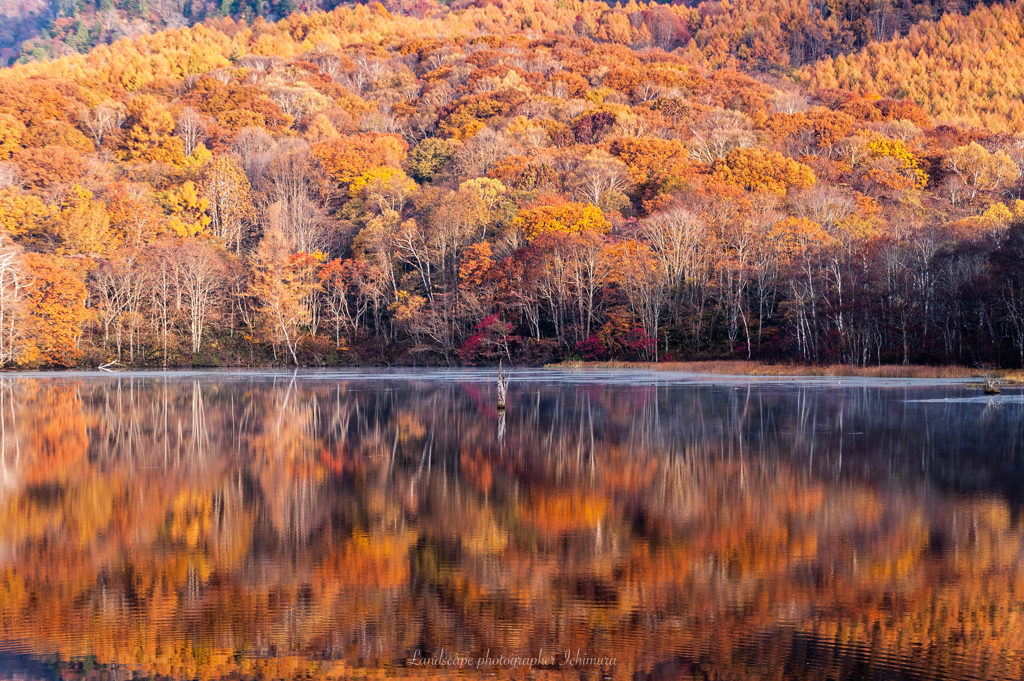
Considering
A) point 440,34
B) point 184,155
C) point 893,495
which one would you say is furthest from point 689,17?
point 893,495

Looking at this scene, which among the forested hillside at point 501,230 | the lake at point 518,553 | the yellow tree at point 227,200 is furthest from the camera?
the yellow tree at point 227,200

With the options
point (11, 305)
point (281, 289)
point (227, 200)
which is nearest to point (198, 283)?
point (281, 289)

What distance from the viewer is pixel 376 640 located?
25.4 feet

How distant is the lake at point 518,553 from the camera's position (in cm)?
746

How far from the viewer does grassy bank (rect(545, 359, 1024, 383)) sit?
143 feet

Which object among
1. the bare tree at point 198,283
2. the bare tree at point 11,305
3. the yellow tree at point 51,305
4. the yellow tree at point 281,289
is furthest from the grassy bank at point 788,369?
the bare tree at point 11,305

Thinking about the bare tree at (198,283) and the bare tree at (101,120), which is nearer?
the bare tree at (198,283)

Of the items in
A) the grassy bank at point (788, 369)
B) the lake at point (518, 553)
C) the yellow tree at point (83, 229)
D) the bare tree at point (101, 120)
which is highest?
the bare tree at point (101, 120)

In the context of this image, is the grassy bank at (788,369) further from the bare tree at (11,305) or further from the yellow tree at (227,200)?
the bare tree at (11,305)

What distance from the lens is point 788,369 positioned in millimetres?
50000

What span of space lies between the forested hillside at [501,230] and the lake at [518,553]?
31.9m

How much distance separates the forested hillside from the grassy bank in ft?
6.16

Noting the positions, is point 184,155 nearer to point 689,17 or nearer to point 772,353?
point 772,353

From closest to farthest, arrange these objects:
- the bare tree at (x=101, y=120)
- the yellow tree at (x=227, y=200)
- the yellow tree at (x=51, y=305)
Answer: the yellow tree at (x=51, y=305) → the yellow tree at (x=227, y=200) → the bare tree at (x=101, y=120)
